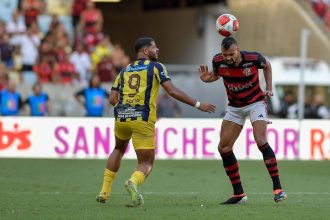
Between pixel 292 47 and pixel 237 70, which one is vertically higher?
pixel 237 70

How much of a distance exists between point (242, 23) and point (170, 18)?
3663mm

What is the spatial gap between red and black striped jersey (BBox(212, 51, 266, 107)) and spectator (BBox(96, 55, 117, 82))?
49.1ft

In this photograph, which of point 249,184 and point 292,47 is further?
point 292,47

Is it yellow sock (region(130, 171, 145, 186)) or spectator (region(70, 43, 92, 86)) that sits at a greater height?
yellow sock (region(130, 171, 145, 186))

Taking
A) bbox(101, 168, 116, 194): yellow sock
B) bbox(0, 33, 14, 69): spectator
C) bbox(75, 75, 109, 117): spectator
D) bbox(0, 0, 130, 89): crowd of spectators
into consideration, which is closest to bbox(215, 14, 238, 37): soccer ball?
bbox(101, 168, 116, 194): yellow sock

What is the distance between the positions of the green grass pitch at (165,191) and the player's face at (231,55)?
1759 millimetres

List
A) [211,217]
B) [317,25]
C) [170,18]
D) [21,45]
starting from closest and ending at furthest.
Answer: [211,217] < [21,45] < [317,25] < [170,18]

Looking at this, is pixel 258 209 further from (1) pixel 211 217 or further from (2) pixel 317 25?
(2) pixel 317 25

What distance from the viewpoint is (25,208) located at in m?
11.9

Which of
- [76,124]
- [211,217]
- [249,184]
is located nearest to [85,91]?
[76,124]

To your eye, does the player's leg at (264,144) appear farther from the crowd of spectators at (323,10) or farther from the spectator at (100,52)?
the crowd of spectators at (323,10)

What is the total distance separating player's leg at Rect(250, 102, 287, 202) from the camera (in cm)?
1249

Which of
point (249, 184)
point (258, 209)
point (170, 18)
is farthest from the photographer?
point (170, 18)

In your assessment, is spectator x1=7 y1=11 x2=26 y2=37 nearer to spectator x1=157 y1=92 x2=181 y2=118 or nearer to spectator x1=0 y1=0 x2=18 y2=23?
spectator x1=0 y1=0 x2=18 y2=23
